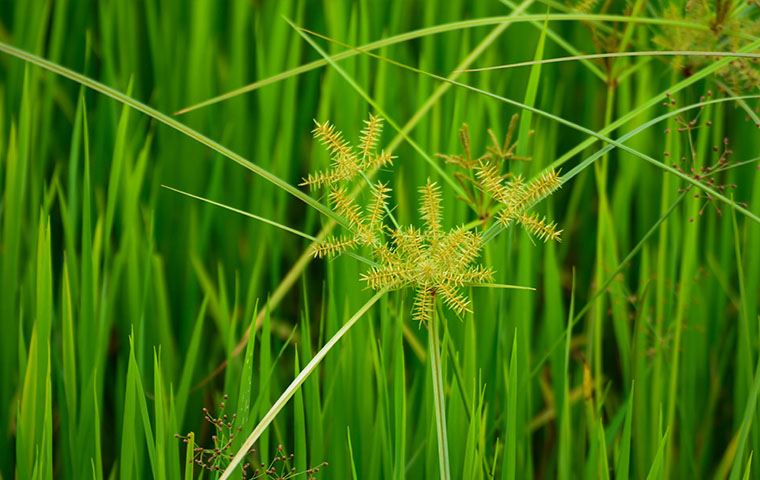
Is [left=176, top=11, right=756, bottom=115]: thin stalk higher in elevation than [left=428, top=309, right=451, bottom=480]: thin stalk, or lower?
higher

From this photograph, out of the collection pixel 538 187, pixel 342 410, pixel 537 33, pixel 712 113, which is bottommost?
pixel 342 410

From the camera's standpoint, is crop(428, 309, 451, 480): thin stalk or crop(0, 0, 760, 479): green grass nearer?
crop(428, 309, 451, 480): thin stalk

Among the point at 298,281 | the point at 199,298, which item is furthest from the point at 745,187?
the point at 199,298

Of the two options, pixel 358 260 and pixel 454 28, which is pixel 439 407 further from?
pixel 454 28

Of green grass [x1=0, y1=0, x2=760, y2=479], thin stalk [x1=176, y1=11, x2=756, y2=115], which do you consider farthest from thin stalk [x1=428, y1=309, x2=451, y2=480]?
thin stalk [x1=176, y1=11, x2=756, y2=115]

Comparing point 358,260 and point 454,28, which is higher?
point 454,28

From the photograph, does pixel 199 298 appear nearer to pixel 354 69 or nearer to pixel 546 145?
pixel 354 69

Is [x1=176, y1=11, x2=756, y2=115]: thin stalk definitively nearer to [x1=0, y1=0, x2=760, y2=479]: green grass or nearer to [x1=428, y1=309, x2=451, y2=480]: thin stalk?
[x1=0, y1=0, x2=760, y2=479]: green grass

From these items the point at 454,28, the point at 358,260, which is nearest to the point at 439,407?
the point at 358,260
